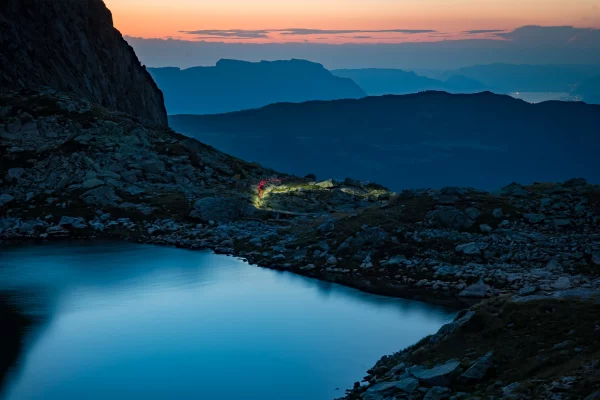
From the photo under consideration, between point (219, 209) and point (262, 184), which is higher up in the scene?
point (262, 184)

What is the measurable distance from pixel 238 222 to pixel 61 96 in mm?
23893

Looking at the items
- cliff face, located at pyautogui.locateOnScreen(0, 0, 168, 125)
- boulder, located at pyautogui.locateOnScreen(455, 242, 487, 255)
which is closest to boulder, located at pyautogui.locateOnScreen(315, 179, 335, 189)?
cliff face, located at pyautogui.locateOnScreen(0, 0, 168, 125)

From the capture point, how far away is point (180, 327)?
28.8 m

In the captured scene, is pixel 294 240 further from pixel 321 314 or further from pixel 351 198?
pixel 351 198

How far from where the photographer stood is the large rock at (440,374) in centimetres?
1753

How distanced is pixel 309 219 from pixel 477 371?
97.8 feet

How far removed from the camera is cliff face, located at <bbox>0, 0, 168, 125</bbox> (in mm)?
64625

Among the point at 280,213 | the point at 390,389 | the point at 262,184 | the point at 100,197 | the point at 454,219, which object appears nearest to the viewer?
the point at 390,389

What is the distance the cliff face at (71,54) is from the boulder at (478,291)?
41903 mm

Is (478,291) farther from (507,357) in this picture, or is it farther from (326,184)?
(326,184)

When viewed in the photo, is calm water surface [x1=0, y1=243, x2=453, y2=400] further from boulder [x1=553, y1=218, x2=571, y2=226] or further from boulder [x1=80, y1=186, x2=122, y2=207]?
boulder [x1=553, y1=218, x2=571, y2=226]

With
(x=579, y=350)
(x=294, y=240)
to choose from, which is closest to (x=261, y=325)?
(x=294, y=240)

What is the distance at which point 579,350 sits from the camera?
669 inches

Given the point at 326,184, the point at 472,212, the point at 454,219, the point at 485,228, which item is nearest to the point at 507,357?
the point at 485,228
